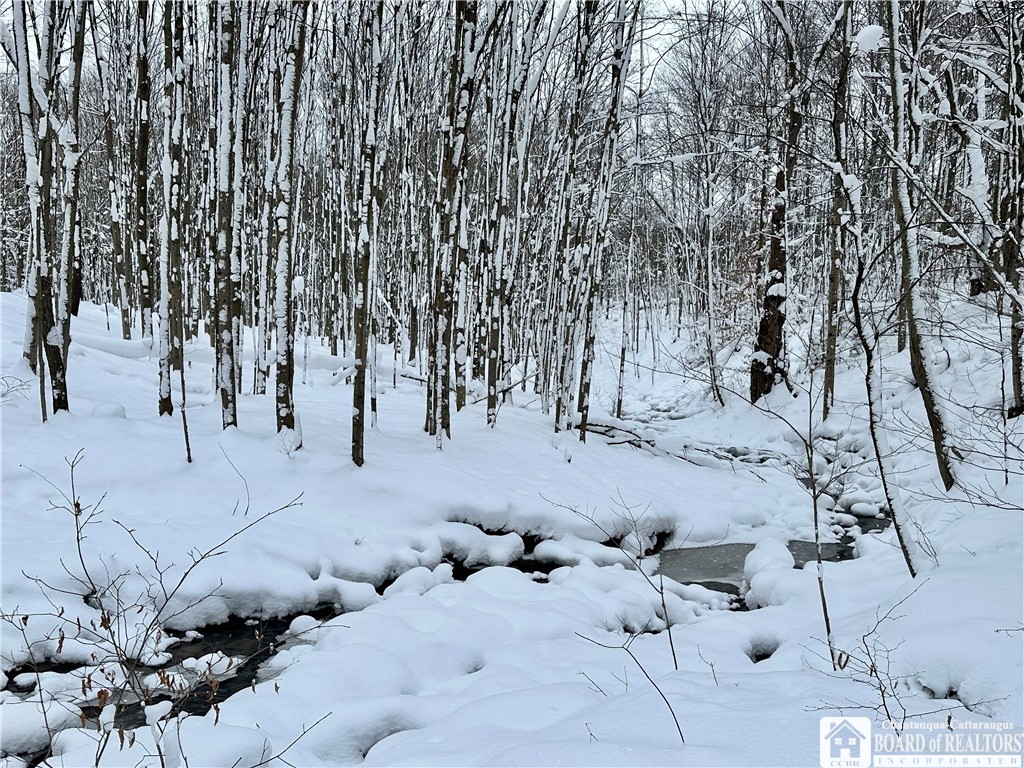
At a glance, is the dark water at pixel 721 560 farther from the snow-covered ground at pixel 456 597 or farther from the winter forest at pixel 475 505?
the snow-covered ground at pixel 456 597

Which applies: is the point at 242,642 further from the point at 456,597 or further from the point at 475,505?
the point at 475,505

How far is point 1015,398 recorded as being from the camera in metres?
7.73

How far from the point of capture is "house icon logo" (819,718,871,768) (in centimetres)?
222

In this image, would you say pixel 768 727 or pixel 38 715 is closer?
pixel 768 727

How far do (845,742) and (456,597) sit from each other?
270 cm

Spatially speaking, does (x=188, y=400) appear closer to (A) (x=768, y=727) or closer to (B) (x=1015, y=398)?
(A) (x=768, y=727)

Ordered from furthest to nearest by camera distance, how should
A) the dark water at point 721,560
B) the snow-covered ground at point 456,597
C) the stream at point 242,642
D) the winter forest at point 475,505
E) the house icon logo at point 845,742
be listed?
the dark water at point 721,560, the stream at point 242,642, the winter forest at point 475,505, the snow-covered ground at point 456,597, the house icon logo at point 845,742

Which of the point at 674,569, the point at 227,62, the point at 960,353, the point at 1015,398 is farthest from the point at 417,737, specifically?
the point at 960,353

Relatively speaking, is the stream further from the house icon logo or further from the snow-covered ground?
the house icon logo

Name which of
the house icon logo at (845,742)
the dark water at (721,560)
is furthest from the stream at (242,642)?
the house icon logo at (845,742)

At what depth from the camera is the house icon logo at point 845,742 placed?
2217 millimetres

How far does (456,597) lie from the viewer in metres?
4.49

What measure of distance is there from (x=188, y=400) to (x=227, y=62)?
3.89 m

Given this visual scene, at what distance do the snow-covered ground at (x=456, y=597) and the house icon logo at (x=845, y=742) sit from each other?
2.1 inches
